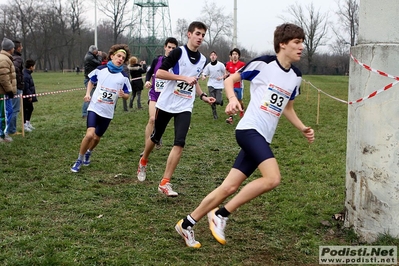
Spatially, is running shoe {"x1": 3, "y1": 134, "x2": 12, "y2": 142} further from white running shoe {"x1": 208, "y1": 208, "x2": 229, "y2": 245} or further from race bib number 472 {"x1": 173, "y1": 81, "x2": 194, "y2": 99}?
white running shoe {"x1": 208, "y1": 208, "x2": 229, "y2": 245}

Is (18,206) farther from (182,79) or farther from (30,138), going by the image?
(30,138)

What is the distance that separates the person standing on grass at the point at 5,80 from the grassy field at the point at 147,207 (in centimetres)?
46

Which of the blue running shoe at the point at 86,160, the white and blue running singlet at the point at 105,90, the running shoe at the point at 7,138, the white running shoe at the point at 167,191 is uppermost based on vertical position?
the white and blue running singlet at the point at 105,90

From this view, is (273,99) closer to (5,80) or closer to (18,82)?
(5,80)

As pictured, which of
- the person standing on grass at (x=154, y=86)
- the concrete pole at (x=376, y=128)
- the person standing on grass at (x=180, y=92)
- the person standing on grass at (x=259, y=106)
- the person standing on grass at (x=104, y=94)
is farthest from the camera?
the person standing on grass at (x=154, y=86)

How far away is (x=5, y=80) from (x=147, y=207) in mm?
5363

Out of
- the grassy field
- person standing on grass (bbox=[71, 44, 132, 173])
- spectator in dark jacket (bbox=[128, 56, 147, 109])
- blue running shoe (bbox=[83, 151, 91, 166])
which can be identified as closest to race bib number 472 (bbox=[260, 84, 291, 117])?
the grassy field

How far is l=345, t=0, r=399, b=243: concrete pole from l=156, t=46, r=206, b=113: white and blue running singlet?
7.57 feet

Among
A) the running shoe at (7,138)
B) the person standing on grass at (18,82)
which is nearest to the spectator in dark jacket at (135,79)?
the person standing on grass at (18,82)

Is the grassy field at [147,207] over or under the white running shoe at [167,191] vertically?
under

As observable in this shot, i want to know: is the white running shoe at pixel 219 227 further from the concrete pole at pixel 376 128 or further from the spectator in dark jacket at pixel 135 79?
the spectator in dark jacket at pixel 135 79

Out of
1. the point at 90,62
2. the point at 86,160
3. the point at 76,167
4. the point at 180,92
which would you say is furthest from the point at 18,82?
the point at 180,92

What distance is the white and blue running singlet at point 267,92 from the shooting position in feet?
13.2

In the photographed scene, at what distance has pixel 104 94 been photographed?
7.06m
